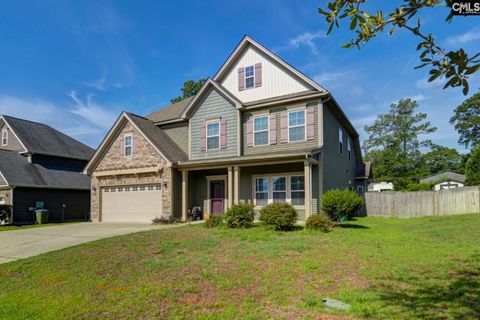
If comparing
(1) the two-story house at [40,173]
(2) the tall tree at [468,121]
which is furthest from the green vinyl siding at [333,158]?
(2) the tall tree at [468,121]

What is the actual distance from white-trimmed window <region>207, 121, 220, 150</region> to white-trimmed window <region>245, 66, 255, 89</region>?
2.59 meters

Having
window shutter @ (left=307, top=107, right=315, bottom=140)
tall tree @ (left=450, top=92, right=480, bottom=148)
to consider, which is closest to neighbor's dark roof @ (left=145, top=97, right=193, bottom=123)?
window shutter @ (left=307, top=107, right=315, bottom=140)

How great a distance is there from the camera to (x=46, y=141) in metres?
26.9

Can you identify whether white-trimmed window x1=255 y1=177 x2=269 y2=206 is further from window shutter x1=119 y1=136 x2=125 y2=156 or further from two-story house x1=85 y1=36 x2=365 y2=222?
window shutter x1=119 y1=136 x2=125 y2=156

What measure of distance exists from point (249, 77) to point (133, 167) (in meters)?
8.21

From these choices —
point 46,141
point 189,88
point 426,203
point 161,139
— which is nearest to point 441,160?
point 426,203

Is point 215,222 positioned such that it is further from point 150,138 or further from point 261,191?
point 150,138

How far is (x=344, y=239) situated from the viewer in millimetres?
10117

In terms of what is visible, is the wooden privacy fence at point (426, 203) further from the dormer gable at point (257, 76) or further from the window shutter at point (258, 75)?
the window shutter at point (258, 75)

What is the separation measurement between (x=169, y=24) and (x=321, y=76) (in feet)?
27.8

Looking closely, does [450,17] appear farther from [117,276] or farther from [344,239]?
[344,239]

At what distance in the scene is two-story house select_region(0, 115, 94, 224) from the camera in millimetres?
21969

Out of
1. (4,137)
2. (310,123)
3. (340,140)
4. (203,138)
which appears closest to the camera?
(310,123)

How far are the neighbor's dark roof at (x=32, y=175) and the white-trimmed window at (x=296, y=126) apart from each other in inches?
701
